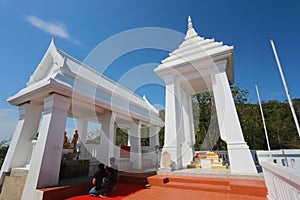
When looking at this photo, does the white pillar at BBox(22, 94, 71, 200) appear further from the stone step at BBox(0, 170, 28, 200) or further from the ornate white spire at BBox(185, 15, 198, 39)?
the ornate white spire at BBox(185, 15, 198, 39)

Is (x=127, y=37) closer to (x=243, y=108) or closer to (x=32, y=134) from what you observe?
(x=32, y=134)

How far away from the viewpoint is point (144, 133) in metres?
16.0

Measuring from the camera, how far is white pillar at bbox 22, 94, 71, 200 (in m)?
3.93

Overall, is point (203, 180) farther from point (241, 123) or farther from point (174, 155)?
point (241, 123)

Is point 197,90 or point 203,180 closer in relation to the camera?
point 203,180

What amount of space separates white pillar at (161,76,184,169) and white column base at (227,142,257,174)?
2065 millimetres

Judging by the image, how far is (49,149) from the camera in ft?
13.9

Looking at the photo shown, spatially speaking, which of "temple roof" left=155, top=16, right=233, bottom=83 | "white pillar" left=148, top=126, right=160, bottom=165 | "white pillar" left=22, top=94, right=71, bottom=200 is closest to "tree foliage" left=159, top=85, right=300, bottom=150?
"white pillar" left=148, top=126, right=160, bottom=165

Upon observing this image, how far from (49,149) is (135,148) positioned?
4709 mm

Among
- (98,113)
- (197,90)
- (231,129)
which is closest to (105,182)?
(98,113)

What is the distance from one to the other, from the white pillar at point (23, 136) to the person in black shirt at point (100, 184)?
3036 mm

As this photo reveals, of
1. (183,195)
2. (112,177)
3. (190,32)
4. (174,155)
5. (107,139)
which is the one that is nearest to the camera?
(183,195)

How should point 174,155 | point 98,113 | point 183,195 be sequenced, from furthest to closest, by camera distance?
point 98,113 < point 174,155 < point 183,195

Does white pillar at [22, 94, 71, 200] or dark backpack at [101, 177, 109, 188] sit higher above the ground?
white pillar at [22, 94, 71, 200]
